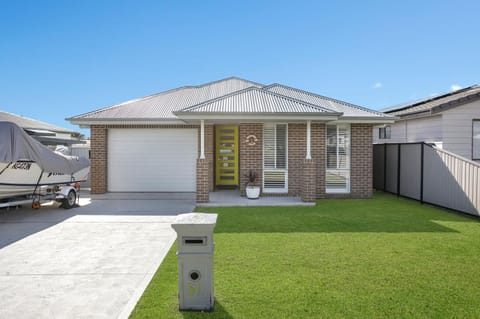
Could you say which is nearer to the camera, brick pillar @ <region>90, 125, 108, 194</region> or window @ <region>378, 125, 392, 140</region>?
brick pillar @ <region>90, 125, 108, 194</region>

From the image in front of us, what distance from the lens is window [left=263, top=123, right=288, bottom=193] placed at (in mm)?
11320

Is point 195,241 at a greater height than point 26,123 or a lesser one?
lesser

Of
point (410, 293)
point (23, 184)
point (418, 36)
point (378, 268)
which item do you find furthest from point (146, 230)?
point (418, 36)

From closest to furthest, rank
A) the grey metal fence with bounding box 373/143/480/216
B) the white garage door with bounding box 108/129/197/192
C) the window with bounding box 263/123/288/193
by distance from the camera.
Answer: the grey metal fence with bounding box 373/143/480/216 < the window with bounding box 263/123/288/193 < the white garage door with bounding box 108/129/197/192

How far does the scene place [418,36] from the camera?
43.8 feet

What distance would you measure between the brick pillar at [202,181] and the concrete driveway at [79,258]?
0.83 meters

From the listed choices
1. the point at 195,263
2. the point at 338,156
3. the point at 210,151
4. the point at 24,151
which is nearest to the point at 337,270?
the point at 195,263

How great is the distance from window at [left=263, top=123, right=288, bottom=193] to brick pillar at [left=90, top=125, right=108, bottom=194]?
6588 millimetres

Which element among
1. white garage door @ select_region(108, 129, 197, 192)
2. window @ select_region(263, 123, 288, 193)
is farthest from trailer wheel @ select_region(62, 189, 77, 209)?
window @ select_region(263, 123, 288, 193)

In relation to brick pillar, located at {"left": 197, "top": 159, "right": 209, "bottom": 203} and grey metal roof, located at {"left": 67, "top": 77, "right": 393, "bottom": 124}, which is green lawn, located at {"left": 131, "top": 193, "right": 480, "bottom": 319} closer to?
brick pillar, located at {"left": 197, "top": 159, "right": 209, "bottom": 203}

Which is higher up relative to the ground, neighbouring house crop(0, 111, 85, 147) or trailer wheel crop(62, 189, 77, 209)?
neighbouring house crop(0, 111, 85, 147)

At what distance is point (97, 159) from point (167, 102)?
13.1ft

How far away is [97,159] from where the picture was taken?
40.0 ft

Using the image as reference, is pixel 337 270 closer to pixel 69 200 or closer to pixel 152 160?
pixel 69 200
